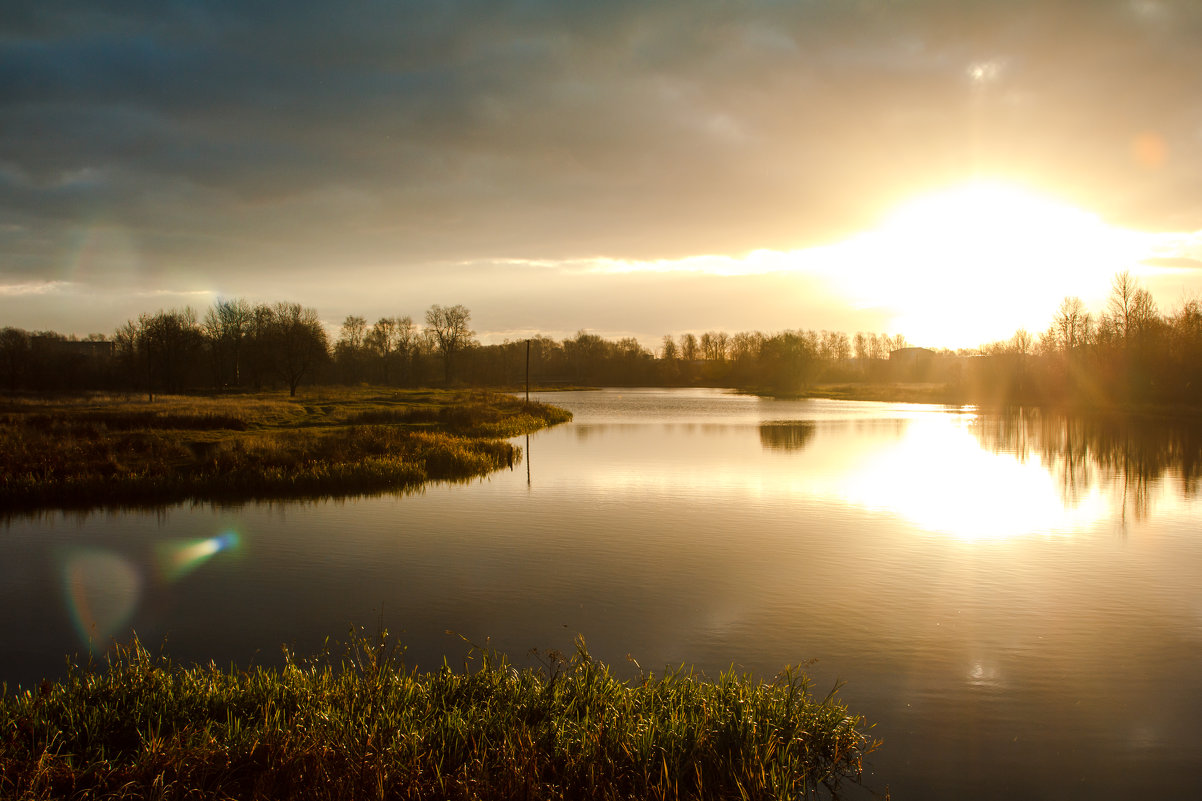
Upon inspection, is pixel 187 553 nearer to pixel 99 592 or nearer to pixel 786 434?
pixel 99 592

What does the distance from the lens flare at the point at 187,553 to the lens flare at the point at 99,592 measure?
45 cm

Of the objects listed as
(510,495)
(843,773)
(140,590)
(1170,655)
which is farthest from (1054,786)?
(510,495)

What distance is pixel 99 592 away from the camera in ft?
34.6

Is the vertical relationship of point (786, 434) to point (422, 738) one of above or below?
below

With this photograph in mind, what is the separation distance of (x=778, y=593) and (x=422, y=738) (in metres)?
6.26

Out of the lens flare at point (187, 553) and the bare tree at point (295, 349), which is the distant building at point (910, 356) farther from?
the lens flare at point (187, 553)

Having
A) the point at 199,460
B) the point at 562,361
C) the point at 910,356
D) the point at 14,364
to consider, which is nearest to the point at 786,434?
A: the point at 199,460

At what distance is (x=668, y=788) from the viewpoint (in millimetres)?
4785

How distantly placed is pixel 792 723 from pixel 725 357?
473ft

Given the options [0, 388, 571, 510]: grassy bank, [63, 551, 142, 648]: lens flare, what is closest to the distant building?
[0, 388, 571, 510]: grassy bank

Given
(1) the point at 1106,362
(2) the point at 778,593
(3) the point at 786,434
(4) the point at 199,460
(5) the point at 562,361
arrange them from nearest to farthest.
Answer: (2) the point at 778,593
(4) the point at 199,460
(3) the point at 786,434
(1) the point at 1106,362
(5) the point at 562,361

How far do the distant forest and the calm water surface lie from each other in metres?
36.8

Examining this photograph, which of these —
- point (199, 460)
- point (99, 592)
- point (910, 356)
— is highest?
point (910, 356)

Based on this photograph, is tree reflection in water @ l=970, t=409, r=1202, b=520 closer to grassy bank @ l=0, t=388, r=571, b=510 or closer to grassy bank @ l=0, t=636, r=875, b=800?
grassy bank @ l=0, t=636, r=875, b=800
